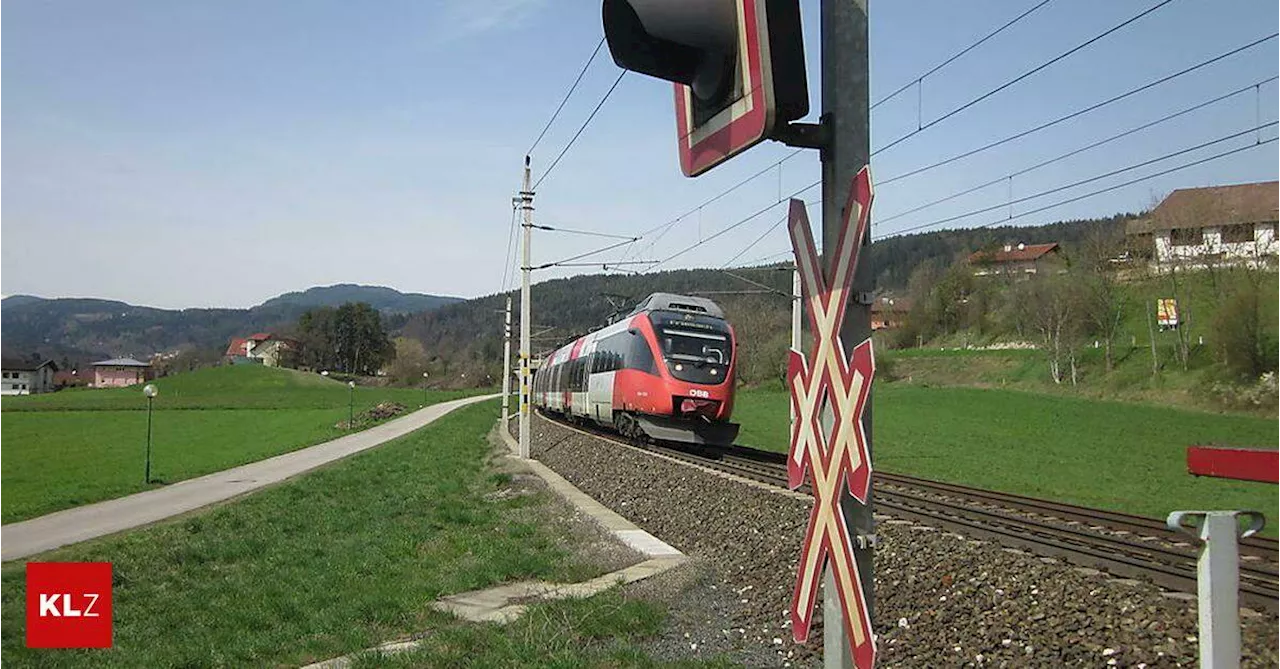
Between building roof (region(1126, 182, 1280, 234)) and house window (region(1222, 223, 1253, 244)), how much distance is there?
0.87 ft

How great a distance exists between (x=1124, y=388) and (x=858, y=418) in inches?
2128

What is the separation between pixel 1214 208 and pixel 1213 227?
1.08 m

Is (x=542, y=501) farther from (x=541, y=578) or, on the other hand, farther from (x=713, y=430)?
(x=713, y=430)

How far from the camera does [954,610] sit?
7.17 m

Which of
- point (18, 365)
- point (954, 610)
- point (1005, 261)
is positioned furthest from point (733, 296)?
point (18, 365)

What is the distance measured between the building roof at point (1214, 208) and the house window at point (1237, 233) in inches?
10.4

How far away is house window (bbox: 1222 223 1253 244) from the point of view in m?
48.4

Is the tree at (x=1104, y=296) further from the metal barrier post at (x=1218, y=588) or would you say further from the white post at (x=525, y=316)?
the metal barrier post at (x=1218, y=588)

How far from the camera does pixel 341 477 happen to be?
26.0 metres

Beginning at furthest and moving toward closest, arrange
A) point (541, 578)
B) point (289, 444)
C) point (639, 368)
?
point (289, 444) < point (639, 368) < point (541, 578)

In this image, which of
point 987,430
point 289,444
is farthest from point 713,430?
point 289,444

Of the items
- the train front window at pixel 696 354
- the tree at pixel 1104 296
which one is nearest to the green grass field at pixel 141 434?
the train front window at pixel 696 354

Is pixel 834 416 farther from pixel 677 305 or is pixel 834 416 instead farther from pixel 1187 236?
pixel 1187 236

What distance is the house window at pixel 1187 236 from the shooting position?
166 feet
